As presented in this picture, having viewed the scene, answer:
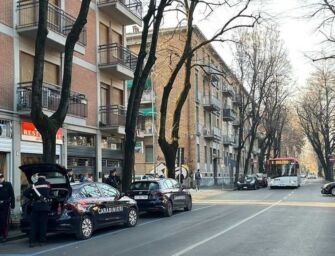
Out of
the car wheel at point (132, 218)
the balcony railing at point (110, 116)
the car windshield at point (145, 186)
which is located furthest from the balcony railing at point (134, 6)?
the car wheel at point (132, 218)

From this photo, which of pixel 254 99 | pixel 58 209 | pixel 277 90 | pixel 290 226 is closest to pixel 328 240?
pixel 290 226

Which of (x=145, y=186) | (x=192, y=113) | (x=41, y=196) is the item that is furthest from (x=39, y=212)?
(x=192, y=113)

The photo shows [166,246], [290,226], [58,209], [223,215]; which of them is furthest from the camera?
[223,215]

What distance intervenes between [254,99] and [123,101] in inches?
939

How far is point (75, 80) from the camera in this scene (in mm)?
24984

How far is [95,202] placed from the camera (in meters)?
14.3

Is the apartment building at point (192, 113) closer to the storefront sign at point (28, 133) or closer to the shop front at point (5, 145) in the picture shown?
the storefront sign at point (28, 133)

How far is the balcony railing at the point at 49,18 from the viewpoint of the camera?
20891mm

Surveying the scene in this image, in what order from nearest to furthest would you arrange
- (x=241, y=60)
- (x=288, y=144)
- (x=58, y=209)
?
(x=58, y=209), (x=241, y=60), (x=288, y=144)

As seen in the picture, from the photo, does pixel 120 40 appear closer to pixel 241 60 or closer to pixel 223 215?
pixel 223 215

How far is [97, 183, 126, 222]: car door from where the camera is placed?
1494cm

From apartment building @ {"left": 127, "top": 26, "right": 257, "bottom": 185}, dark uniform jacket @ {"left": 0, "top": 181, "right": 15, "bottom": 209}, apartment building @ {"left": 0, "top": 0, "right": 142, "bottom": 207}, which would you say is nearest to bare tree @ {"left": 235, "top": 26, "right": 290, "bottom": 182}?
apartment building @ {"left": 127, "top": 26, "right": 257, "bottom": 185}

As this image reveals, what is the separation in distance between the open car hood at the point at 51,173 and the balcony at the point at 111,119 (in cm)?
1308

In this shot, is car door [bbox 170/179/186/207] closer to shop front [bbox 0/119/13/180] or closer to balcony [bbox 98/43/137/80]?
shop front [bbox 0/119/13/180]
